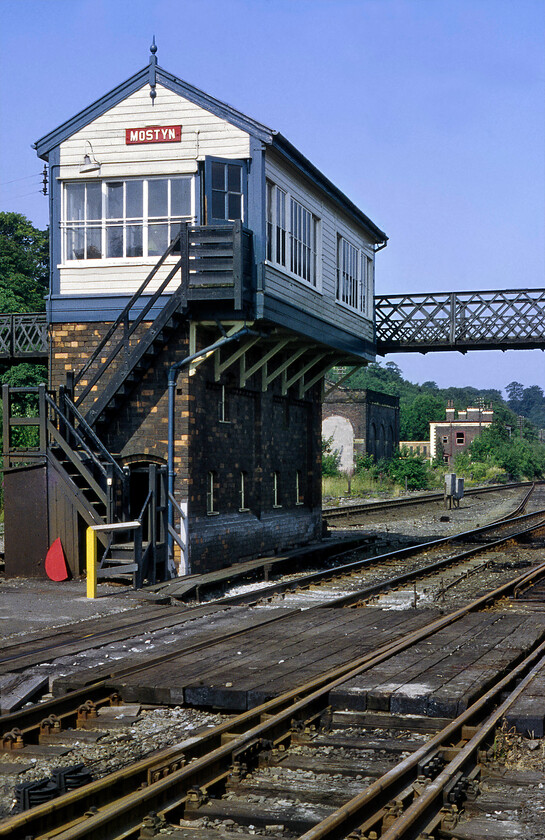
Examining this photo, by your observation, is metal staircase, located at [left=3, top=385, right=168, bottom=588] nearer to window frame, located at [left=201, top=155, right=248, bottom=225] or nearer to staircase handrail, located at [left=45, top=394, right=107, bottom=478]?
staircase handrail, located at [left=45, top=394, right=107, bottom=478]

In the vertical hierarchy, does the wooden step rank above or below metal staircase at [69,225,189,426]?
below

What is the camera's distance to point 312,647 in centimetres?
983

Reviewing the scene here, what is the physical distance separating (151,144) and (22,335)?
13.1m

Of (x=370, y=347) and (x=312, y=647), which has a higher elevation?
(x=370, y=347)

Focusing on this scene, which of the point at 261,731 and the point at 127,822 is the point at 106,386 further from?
the point at 127,822

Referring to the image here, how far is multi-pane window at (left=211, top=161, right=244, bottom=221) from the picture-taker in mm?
16391

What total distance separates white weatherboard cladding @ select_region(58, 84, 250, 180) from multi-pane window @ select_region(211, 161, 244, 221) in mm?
256

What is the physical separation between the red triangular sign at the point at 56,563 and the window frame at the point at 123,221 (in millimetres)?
4999

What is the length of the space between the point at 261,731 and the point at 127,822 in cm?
164

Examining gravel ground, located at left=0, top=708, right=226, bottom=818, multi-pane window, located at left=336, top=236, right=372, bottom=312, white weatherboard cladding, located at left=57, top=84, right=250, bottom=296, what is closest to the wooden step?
white weatherboard cladding, located at left=57, top=84, right=250, bottom=296

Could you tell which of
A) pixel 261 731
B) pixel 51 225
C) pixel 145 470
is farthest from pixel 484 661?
pixel 51 225

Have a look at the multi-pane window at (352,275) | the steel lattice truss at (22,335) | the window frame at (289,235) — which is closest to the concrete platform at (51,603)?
the window frame at (289,235)

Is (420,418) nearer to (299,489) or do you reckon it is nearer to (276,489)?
(299,489)

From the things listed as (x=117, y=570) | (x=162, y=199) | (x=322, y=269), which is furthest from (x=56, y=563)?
(x=322, y=269)
